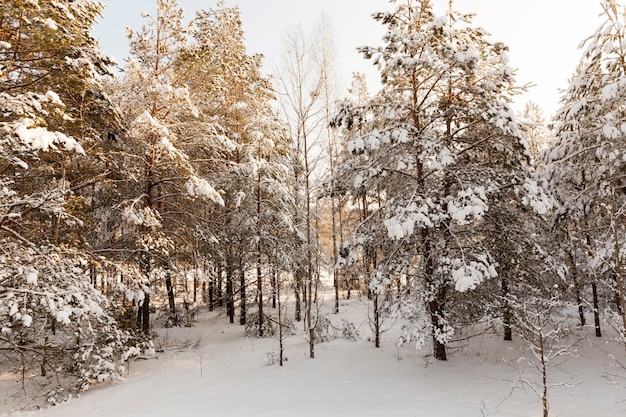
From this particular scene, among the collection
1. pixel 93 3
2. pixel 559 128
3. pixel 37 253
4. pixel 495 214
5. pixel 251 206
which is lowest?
pixel 37 253

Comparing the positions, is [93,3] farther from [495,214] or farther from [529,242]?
[529,242]

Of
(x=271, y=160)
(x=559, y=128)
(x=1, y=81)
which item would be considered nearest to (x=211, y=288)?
(x=271, y=160)

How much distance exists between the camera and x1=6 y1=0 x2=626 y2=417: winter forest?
7.48 m

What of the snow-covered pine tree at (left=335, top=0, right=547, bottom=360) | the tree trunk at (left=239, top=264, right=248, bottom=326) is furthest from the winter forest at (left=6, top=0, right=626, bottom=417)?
the tree trunk at (left=239, top=264, right=248, bottom=326)

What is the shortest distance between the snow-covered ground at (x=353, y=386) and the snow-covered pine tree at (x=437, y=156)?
131cm

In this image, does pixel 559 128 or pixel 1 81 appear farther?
pixel 559 128

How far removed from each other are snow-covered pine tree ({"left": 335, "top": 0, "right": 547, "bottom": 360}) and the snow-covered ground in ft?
4.31

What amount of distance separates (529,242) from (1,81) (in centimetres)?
1288

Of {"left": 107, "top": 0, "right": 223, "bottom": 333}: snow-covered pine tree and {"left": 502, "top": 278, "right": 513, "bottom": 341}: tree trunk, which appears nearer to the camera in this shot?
{"left": 502, "top": 278, "right": 513, "bottom": 341}: tree trunk

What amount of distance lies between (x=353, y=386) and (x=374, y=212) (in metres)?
4.56

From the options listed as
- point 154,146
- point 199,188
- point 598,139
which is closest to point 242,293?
point 199,188

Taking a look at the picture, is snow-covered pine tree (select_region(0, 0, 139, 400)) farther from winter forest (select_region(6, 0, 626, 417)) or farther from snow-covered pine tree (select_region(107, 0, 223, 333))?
snow-covered pine tree (select_region(107, 0, 223, 333))

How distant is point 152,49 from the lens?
39.0ft

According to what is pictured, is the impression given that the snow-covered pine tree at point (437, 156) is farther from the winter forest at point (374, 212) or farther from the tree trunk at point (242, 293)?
the tree trunk at point (242, 293)
